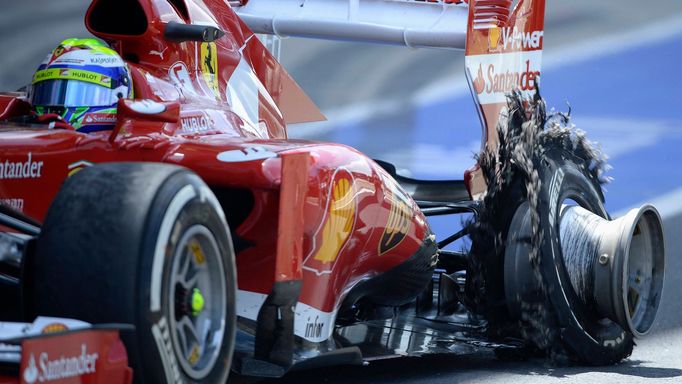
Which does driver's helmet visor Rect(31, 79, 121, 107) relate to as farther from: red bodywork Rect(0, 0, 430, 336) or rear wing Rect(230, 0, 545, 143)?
rear wing Rect(230, 0, 545, 143)

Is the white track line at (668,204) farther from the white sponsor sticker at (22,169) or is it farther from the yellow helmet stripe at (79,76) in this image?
the white sponsor sticker at (22,169)

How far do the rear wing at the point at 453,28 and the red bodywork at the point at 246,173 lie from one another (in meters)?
1.48

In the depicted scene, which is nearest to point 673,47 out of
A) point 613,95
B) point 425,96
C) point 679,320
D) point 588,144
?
point 613,95

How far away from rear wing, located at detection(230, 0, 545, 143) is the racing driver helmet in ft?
7.15

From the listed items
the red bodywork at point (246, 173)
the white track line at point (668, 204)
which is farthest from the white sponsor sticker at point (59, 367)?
the white track line at point (668, 204)

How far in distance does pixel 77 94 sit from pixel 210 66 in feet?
2.88

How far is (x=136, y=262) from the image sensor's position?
273 centimetres

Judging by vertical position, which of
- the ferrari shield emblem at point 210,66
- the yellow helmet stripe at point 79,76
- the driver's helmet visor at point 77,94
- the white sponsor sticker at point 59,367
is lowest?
the white sponsor sticker at point 59,367

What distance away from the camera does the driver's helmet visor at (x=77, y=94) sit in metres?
3.99

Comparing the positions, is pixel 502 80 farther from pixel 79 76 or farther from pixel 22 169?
pixel 22 169

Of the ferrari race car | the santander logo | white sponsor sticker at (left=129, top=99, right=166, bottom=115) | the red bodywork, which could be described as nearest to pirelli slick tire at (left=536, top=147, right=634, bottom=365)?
the ferrari race car

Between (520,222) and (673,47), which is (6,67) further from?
(520,222)

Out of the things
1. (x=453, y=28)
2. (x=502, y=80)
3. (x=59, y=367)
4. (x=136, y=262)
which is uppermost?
(x=453, y=28)

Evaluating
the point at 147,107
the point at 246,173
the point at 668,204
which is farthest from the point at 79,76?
the point at 668,204
